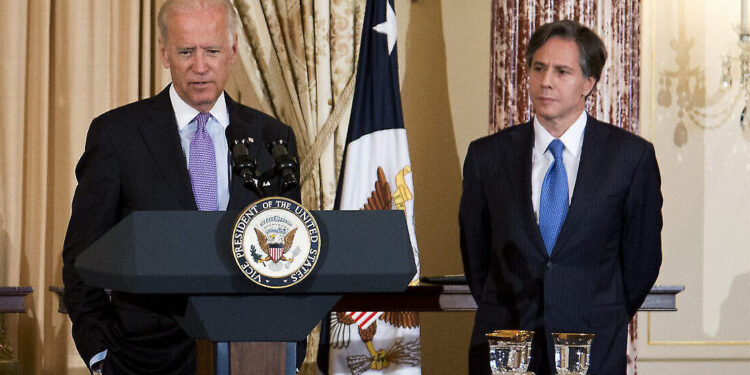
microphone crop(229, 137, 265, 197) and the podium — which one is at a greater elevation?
microphone crop(229, 137, 265, 197)

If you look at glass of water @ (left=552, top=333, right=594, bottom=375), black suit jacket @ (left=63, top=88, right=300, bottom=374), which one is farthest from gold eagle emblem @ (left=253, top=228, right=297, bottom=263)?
glass of water @ (left=552, top=333, right=594, bottom=375)

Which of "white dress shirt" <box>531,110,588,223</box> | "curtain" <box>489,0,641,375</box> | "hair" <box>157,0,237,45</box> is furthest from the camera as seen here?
"curtain" <box>489,0,641,375</box>

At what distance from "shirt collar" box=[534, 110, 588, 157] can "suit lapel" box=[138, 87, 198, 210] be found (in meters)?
1.15

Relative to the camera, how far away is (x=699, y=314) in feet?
16.9

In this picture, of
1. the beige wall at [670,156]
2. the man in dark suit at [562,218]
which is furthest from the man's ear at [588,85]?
the beige wall at [670,156]

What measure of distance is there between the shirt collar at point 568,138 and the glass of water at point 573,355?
3.55ft

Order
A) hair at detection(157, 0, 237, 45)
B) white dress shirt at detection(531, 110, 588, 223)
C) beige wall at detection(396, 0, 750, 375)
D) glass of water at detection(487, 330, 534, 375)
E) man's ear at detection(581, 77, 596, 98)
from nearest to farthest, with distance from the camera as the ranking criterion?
glass of water at detection(487, 330, 534, 375) → hair at detection(157, 0, 237, 45) → white dress shirt at detection(531, 110, 588, 223) → man's ear at detection(581, 77, 596, 98) → beige wall at detection(396, 0, 750, 375)

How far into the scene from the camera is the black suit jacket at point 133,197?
184 centimetres

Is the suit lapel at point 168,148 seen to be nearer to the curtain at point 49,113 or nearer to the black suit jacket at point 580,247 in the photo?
the black suit jacket at point 580,247

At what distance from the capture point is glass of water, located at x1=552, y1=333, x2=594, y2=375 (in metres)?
1.69

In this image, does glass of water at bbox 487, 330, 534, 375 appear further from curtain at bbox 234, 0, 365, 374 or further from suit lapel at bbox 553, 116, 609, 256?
curtain at bbox 234, 0, 365, 374

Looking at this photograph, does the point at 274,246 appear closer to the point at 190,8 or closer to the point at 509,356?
the point at 509,356

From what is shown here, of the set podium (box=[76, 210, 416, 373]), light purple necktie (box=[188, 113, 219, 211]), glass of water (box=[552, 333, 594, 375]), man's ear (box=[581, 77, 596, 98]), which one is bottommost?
glass of water (box=[552, 333, 594, 375])

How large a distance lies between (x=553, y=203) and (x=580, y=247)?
0.14 meters
